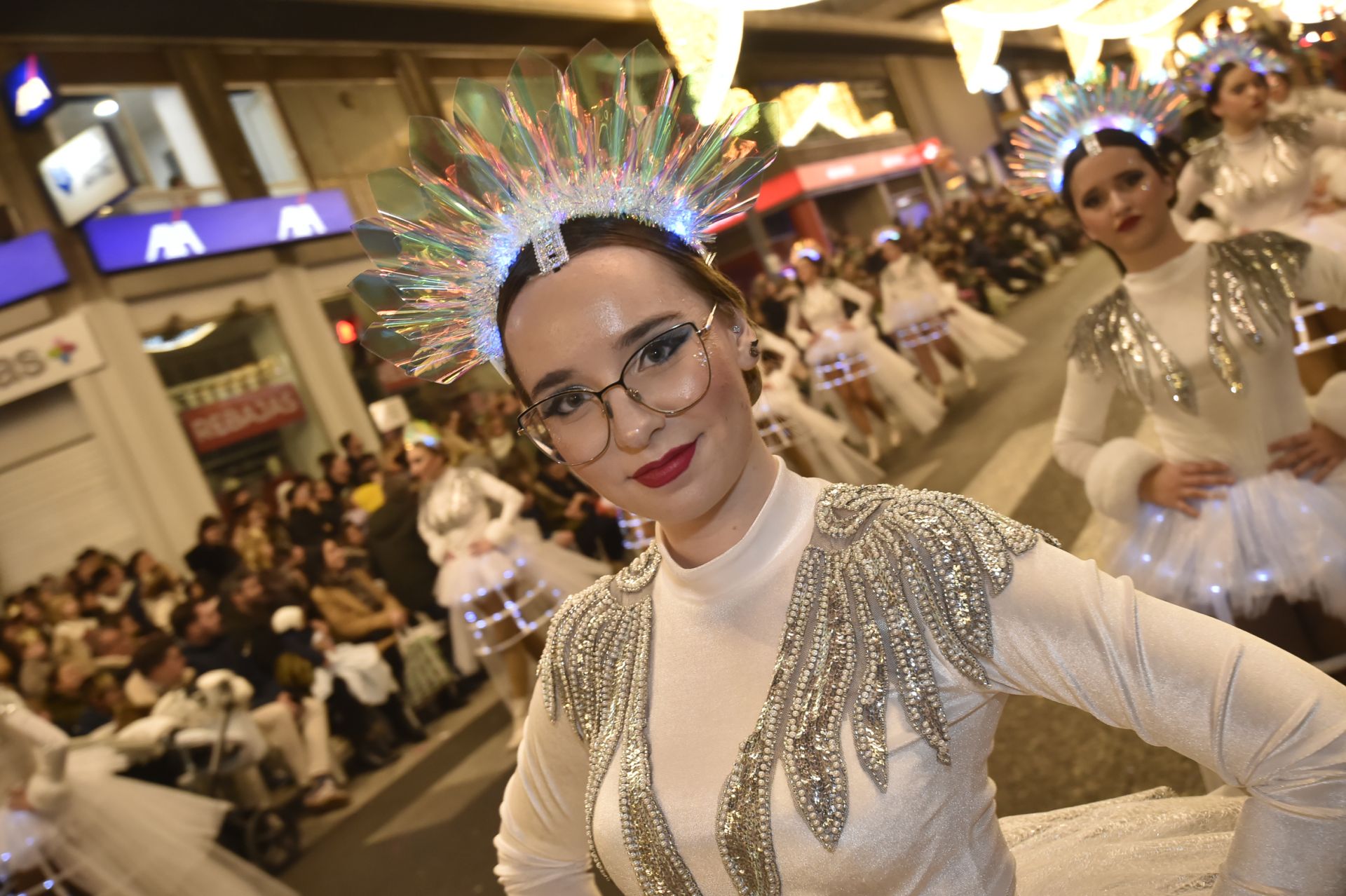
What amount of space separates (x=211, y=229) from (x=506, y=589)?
7582 millimetres

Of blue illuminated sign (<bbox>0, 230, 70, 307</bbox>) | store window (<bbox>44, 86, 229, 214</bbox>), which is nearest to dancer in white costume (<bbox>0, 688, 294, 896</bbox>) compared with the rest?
blue illuminated sign (<bbox>0, 230, 70, 307</bbox>)

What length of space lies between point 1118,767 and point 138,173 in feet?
38.6

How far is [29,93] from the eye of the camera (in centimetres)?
998

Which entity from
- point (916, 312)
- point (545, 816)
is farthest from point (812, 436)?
point (545, 816)

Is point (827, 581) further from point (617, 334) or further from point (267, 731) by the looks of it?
point (267, 731)

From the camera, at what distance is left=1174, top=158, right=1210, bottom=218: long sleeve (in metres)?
4.83

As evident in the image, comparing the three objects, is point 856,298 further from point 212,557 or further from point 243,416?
point 243,416

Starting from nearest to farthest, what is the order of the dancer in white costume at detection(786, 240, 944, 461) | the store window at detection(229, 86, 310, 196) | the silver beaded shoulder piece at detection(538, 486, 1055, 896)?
the silver beaded shoulder piece at detection(538, 486, 1055, 896)
the dancer in white costume at detection(786, 240, 944, 461)
the store window at detection(229, 86, 310, 196)

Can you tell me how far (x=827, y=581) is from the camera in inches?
57.0

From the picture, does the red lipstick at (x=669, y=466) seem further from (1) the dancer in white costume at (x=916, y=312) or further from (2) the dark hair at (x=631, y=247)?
(1) the dancer in white costume at (x=916, y=312)

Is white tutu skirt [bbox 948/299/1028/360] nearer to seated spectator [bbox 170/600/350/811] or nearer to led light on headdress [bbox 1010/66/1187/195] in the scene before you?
seated spectator [bbox 170/600/350/811]

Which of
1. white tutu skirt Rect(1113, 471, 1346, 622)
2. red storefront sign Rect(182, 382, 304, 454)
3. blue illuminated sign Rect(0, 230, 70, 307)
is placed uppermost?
blue illuminated sign Rect(0, 230, 70, 307)

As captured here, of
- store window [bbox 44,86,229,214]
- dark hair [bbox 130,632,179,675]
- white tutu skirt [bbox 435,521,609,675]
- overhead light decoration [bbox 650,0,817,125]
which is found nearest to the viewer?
overhead light decoration [bbox 650,0,817,125]

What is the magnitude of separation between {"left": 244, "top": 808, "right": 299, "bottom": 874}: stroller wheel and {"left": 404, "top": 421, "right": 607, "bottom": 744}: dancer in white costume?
1.31m
